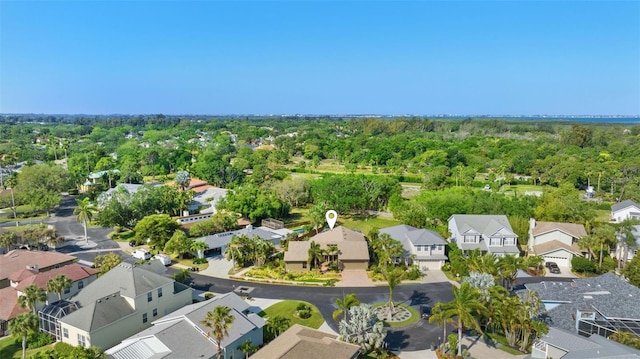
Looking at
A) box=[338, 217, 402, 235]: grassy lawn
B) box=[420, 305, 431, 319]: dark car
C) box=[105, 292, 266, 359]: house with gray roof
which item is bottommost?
box=[420, 305, 431, 319]: dark car

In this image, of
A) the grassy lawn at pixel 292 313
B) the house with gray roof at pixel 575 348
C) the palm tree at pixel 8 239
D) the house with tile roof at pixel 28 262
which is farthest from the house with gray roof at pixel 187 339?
the palm tree at pixel 8 239

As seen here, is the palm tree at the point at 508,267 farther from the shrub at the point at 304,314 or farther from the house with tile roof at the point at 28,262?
the house with tile roof at the point at 28,262

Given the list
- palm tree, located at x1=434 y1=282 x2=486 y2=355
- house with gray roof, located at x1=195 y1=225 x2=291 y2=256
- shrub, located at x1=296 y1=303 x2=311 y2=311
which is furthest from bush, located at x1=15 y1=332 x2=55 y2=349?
palm tree, located at x1=434 y1=282 x2=486 y2=355

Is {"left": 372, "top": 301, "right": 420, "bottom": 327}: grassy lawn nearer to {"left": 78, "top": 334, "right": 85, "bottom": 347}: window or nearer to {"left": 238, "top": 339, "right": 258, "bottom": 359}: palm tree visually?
{"left": 238, "top": 339, "right": 258, "bottom": 359}: palm tree

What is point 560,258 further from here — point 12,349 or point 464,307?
point 12,349

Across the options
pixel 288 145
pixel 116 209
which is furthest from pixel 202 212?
pixel 288 145

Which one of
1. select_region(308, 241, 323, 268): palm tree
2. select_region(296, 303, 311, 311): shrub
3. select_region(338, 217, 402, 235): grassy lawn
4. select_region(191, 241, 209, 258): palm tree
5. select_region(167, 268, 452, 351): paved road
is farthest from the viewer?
select_region(338, 217, 402, 235): grassy lawn
